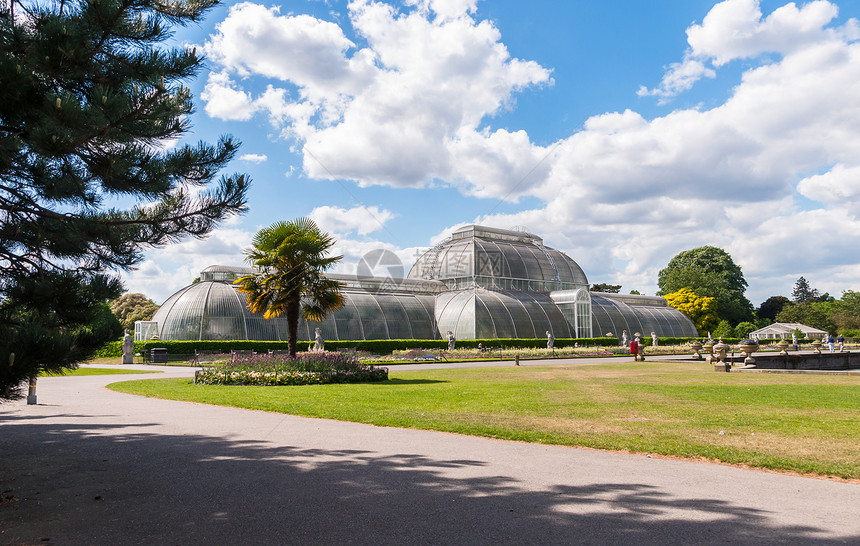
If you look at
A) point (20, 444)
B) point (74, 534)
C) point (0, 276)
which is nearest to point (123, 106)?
point (0, 276)

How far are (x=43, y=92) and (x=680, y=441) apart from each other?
910cm

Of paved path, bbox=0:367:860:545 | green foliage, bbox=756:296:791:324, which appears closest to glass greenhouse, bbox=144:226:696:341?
paved path, bbox=0:367:860:545

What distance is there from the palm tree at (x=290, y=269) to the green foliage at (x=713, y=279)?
7275 centimetres

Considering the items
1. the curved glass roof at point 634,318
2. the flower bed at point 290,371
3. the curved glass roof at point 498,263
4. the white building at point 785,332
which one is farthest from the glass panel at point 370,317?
the white building at point 785,332

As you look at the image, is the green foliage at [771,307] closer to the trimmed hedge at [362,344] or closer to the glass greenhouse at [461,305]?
the glass greenhouse at [461,305]

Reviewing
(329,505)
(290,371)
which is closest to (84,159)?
(329,505)

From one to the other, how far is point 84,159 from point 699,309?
277 ft

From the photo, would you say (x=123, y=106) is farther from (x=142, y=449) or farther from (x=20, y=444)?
(x=20, y=444)

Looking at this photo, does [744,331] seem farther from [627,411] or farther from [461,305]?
[627,411]

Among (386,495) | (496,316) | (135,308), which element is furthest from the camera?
(135,308)

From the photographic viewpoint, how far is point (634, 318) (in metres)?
65.1

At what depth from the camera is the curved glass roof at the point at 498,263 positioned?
59.5 meters

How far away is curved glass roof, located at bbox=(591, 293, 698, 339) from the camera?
61719mm

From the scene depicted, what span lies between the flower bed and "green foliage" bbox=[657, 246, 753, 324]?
7257cm
